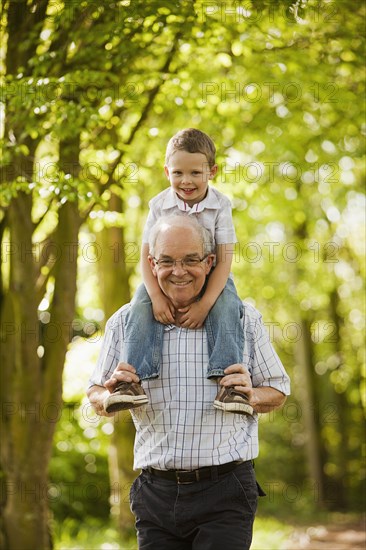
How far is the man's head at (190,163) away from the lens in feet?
13.0

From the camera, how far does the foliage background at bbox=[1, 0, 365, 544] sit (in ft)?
19.6

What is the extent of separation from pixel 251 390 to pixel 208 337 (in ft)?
0.99

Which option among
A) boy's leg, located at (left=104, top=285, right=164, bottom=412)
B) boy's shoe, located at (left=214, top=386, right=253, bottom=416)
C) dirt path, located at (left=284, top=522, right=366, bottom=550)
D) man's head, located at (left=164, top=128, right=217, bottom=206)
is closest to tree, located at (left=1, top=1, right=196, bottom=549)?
man's head, located at (left=164, top=128, right=217, bottom=206)

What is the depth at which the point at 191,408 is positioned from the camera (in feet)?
10.9

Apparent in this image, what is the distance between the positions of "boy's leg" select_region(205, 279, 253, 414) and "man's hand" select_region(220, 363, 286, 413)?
3cm

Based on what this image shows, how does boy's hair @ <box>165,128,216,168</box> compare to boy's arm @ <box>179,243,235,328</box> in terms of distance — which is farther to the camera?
boy's hair @ <box>165,128,216,168</box>

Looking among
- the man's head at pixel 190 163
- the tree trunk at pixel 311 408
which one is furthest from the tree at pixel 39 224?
the tree trunk at pixel 311 408

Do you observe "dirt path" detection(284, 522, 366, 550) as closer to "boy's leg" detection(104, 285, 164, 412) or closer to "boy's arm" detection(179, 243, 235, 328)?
"boy's arm" detection(179, 243, 235, 328)

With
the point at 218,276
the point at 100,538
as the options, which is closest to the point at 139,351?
the point at 218,276

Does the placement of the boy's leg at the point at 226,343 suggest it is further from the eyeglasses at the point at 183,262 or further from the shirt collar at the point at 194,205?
the shirt collar at the point at 194,205

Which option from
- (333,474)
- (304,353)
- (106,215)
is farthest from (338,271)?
(106,215)

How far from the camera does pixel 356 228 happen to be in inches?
699

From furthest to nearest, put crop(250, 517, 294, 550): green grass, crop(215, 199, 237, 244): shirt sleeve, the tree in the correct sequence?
crop(250, 517, 294, 550): green grass → the tree → crop(215, 199, 237, 244): shirt sleeve

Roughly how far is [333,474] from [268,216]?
7.35 metres
